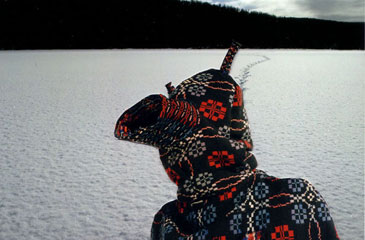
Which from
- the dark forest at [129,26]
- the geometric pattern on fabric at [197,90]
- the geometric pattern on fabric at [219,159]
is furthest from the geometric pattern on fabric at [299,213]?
A: the dark forest at [129,26]

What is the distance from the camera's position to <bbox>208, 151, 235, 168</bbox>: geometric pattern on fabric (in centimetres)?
49

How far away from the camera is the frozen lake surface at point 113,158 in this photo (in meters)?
0.82

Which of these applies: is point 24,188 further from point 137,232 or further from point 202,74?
point 202,74

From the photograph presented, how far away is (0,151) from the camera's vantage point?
1.32 meters

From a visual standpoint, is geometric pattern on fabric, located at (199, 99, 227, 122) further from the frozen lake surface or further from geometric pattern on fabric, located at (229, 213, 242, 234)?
the frozen lake surface

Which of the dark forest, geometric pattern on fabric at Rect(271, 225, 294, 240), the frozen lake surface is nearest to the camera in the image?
geometric pattern on fabric at Rect(271, 225, 294, 240)

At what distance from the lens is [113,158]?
4.11ft

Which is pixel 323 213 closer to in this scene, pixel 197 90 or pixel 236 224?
pixel 236 224

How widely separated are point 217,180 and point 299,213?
0.12 metres

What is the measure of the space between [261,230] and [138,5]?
417 inches

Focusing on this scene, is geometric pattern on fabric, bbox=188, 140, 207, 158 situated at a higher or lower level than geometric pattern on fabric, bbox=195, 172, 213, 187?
higher

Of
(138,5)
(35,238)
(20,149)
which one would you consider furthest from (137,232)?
(138,5)

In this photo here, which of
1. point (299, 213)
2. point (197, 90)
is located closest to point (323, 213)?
point (299, 213)

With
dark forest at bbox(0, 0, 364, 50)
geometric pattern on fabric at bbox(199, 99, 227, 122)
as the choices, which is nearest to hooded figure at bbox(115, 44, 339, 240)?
geometric pattern on fabric at bbox(199, 99, 227, 122)
